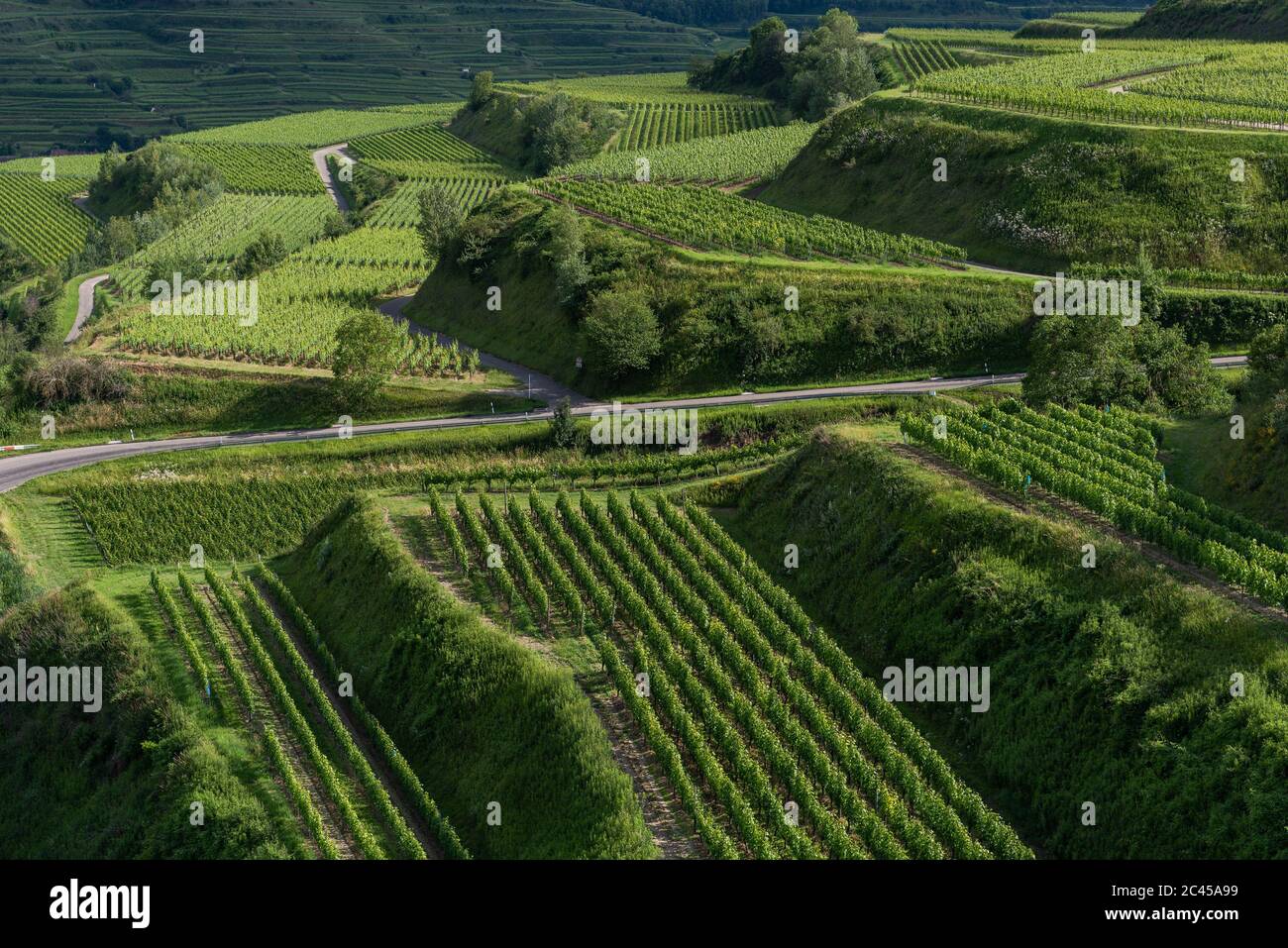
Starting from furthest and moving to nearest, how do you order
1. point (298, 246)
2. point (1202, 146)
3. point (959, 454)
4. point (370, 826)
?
point (298, 246) < point (1202, 146) < point (959, 454) < point (370, 826)

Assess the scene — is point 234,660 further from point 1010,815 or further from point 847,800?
point 1010,815

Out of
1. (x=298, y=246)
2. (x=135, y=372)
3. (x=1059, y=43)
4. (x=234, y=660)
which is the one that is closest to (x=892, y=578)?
(x=234, y=660)

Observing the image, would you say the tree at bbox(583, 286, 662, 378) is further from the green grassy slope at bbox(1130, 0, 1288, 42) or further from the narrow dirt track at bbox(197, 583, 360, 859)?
the green grassy slope at bbox(1130, 0, 1288, 42)

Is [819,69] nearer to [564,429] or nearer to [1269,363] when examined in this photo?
[564,429]
